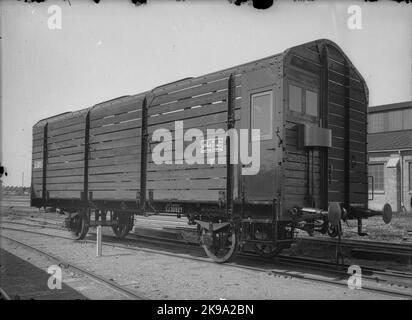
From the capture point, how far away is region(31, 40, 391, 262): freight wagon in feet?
24.8

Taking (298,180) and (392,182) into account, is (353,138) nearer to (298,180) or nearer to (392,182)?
(298,180)

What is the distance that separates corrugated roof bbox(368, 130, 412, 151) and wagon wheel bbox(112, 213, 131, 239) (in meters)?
20.4

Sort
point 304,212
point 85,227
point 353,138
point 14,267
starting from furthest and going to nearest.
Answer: point 85,227
point 353,138
point 14,267
point 304,212

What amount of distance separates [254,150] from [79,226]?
762 centimetres

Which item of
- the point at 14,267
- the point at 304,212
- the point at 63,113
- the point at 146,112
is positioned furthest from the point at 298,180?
the point at 63,113

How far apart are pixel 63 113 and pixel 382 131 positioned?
27561 mm

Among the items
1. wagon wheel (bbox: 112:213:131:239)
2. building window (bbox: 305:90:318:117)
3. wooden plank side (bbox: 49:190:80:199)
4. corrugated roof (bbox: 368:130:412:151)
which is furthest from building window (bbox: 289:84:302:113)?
corrugated roof (bbox: 368:130:412:151)

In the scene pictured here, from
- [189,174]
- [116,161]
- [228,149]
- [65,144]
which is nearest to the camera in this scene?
[228,149]

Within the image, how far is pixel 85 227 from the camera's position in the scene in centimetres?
1272

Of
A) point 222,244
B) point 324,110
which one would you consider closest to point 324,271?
point 222,244

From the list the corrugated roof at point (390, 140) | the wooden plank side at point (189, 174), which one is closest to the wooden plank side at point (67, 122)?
the wooden plank side at point (189, 174)

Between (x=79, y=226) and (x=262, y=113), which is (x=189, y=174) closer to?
(x=262, y=113)

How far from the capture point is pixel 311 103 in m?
8.13

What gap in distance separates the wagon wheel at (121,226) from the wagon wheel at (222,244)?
4682 mm
